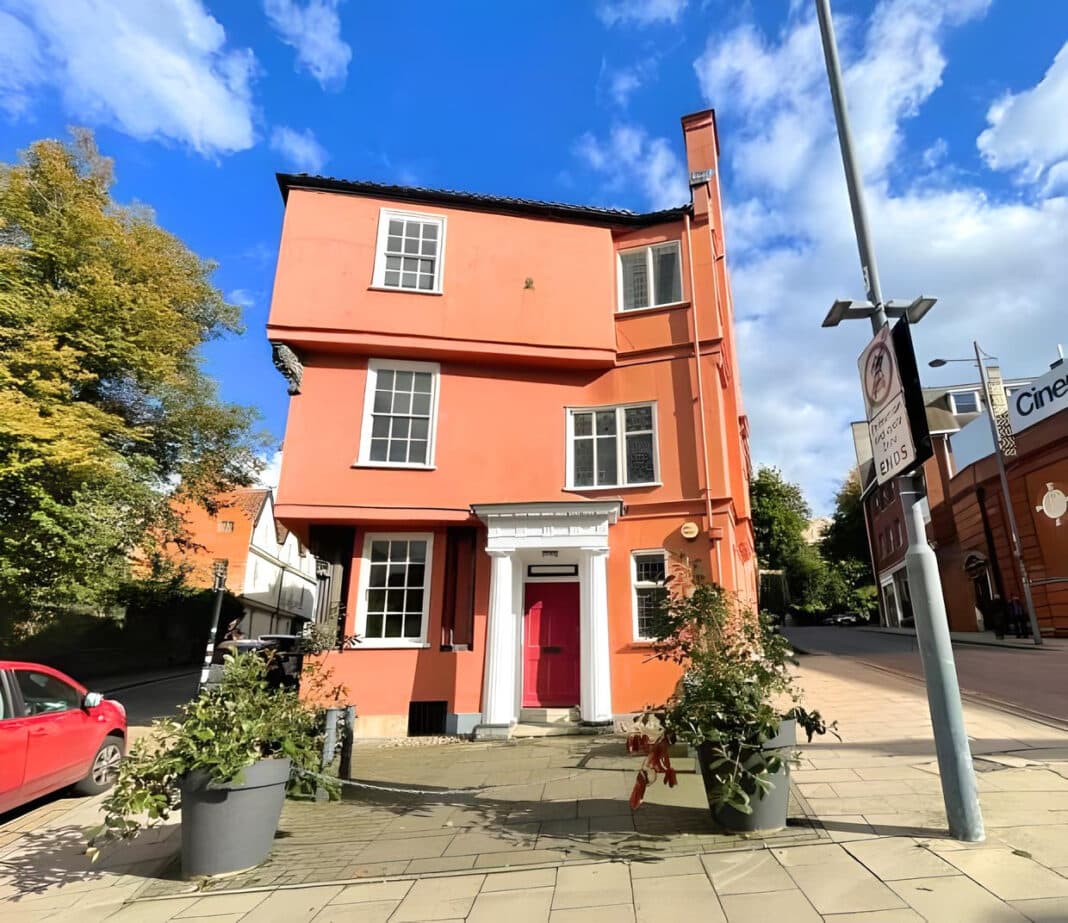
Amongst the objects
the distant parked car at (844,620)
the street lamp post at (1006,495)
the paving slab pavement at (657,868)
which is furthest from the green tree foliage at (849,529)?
the paving slab pavement at (657,868)

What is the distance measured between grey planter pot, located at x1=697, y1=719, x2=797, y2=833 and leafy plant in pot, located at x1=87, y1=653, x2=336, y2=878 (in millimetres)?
3447

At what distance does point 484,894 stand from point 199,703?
268 centimetres

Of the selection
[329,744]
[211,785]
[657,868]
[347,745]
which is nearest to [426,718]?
[347,745]

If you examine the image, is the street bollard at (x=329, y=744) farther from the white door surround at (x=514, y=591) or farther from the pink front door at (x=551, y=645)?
the pink front door at (x=551, y=645)

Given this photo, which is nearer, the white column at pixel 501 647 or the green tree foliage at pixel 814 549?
the white column at pixel 501 647

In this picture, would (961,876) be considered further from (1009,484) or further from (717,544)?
(1009,484)

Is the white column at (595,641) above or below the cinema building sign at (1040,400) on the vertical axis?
below

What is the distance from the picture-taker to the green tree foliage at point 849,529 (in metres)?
51.8

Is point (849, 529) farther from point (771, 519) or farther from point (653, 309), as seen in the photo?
point (653, 309)

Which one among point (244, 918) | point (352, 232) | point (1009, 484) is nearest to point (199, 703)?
point (244, 918)

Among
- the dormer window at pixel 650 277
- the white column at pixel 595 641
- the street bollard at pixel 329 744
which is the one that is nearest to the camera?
the street bollard at pixel 329 744

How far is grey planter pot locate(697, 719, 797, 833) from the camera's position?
4.65m

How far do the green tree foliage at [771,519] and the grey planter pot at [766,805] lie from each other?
34.6 m

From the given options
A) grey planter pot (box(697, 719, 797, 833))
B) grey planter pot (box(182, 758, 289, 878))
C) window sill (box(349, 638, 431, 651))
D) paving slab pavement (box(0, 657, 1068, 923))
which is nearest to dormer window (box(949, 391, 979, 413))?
paving slab pavement (box(0, 657, 1068, 923))
